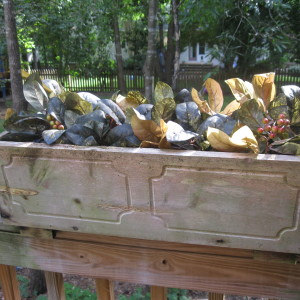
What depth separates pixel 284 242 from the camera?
0.76m

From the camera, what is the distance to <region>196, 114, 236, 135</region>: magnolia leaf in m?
0.82

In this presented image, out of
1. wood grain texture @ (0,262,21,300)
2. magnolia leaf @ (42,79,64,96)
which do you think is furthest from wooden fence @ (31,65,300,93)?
wood grain texture @ (0,262,21,300)

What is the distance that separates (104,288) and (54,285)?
0.19 m

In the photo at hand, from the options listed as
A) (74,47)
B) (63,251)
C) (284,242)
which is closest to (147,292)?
(63,251)

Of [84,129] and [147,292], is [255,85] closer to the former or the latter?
[84,129]

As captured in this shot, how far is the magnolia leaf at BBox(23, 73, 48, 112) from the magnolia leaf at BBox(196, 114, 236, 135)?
0.52 metres

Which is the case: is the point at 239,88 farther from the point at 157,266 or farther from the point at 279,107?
the point at 157,266

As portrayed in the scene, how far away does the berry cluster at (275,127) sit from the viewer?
2.57 ft

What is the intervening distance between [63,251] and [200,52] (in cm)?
1790

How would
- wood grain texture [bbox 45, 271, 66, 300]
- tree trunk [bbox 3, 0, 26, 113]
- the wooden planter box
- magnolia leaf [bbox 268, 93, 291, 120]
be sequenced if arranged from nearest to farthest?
the wooden planter box < magnolia leaf [bbox 268, 93, 291, 120] < wood grain texture [bbox 45, 271, 66, 300] < tree trunk [bbox 3, 0, 26, 113]

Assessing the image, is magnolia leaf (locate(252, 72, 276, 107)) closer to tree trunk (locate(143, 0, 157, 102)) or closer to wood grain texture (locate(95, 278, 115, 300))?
wood grain texture (locate(95, 278, 115, 300))

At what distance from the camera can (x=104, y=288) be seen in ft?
3.37

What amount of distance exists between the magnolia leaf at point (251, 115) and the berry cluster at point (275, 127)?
0.02 m

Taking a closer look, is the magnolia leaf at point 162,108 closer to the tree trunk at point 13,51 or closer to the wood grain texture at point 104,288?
the wood grain texture at point 104,288
